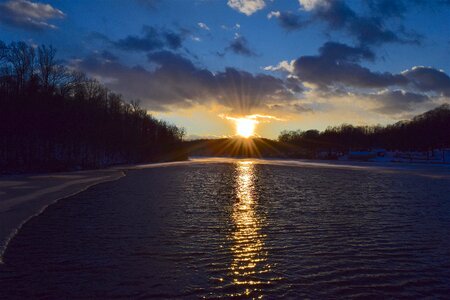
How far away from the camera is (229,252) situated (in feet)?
41.6

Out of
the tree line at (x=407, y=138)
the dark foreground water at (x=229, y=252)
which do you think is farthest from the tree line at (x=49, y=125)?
the tree line at (x=407, y=138)

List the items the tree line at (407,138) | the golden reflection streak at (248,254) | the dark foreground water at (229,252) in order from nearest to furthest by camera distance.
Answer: the dark foreground water at (229,252), the golden reflection streak at (248,254), the tree line at (407,138)

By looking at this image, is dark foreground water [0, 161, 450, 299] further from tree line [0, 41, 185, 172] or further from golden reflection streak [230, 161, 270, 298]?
tree line [0, 41, 185, 172]

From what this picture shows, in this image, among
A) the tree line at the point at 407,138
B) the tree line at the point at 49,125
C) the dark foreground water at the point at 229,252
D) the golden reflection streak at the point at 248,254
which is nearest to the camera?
the dark foreground water at the point at 229,252

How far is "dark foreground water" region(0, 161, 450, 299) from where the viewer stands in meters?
9.34

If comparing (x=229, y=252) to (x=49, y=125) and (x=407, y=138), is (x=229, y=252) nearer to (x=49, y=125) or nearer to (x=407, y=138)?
(x=49, y=125)

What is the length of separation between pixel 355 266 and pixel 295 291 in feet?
9.59

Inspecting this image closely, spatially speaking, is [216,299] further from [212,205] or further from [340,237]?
[212,205]

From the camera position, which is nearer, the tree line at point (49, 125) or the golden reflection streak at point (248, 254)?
the golden reflection streak at point (248, 254)

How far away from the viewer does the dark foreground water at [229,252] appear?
9.34 m

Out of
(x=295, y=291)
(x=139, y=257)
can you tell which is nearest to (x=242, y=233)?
(x=139, y=257)

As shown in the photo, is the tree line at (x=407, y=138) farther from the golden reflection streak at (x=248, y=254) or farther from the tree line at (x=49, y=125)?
the golden reflection streak at (x=248, y=254)

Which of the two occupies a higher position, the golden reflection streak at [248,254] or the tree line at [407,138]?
the tree line at [407,138]

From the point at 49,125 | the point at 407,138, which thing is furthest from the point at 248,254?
the point at 407,138
